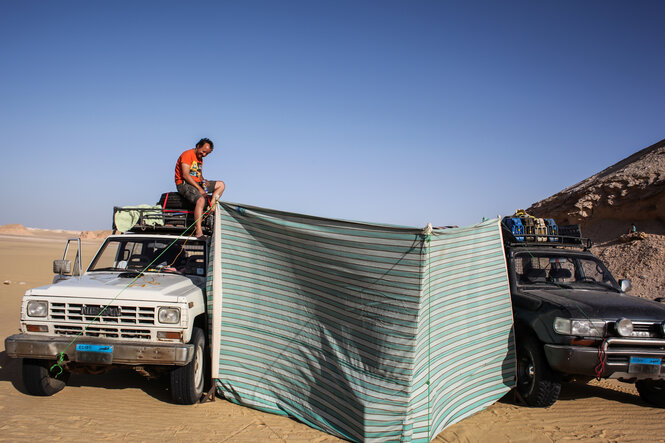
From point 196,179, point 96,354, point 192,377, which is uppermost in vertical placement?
point 196,179

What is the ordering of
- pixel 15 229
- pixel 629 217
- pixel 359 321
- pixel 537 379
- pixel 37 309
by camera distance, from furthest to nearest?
1. pixel 15 229
2. pixel 629 217
3. pixel 537 379
4. pixel 37 309
5. pixel 359 321

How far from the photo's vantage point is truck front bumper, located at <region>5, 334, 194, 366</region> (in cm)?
475

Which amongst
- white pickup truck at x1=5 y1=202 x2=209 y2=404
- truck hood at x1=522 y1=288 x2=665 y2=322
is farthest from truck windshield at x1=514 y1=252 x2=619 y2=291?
white pickup truck at x1=5 y1=202 x2=209 y2=404

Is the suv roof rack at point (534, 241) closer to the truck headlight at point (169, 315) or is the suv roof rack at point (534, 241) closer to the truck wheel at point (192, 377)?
the truck wheel at point (192, 377)

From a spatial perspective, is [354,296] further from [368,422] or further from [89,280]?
[89,280]

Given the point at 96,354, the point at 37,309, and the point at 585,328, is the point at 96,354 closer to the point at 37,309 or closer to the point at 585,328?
the point at 37,309

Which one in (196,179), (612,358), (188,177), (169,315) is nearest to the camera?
(169,315)

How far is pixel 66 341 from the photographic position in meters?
4.84

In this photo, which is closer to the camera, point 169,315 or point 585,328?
point 169,315

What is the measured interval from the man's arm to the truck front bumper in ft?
9.23

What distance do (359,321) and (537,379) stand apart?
2.49 meters

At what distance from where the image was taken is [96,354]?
477 centimetres

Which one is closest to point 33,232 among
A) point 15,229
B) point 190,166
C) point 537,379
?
point 15,229

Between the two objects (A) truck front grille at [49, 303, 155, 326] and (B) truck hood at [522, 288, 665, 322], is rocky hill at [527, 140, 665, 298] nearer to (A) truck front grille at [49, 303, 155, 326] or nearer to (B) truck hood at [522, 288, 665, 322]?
(B) truck hood at [522, 288, 665, 322]
